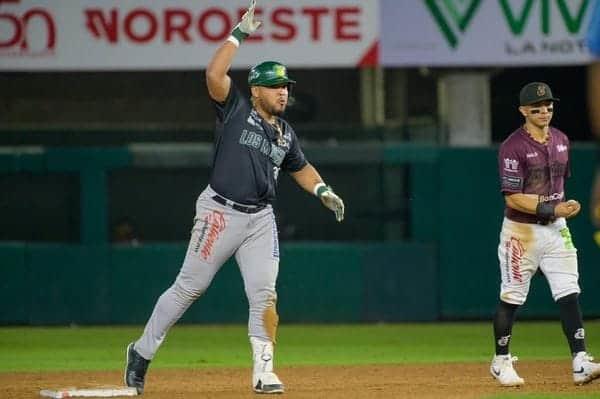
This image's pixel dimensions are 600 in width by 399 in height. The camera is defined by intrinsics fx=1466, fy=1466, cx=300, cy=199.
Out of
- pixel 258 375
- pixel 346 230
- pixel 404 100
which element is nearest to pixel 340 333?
pixel 346 230

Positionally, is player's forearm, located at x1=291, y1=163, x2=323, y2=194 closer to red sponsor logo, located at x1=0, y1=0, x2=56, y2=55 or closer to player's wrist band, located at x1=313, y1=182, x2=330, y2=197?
player's wrist band, located at x1=313, y1=182, x2=330, y2=197

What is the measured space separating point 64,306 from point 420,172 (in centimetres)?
430

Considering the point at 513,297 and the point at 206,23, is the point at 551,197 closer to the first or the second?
the point at 513,297

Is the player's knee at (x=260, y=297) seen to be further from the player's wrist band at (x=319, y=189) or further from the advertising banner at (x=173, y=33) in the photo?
the advertising banner at (x=173, y=33)

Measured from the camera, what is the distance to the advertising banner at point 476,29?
55.0 feet

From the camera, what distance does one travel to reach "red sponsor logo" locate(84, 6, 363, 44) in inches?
659

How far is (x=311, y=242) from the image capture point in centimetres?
1670

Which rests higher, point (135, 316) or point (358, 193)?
point (358, 193)

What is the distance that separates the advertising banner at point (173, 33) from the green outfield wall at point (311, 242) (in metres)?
1.09

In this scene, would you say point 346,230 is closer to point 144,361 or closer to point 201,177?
point 201,177

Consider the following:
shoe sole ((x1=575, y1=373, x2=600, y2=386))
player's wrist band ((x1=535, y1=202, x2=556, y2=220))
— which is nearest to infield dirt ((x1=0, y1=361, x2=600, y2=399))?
shoe sole ((x1=575, y1=373, x2=600, y2=386))

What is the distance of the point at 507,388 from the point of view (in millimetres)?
9539

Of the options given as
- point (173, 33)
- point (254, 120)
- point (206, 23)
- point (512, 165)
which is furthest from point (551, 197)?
point (173, 33)

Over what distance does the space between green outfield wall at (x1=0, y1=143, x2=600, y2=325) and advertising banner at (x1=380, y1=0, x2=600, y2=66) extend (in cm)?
111
